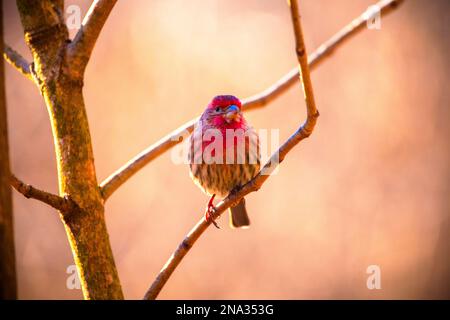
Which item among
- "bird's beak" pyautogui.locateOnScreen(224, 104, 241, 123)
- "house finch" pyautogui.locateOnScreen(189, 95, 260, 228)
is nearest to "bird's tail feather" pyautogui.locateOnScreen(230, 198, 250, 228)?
"house finch" pyautogui.locateOnScreen(189, 95, 260, 228)

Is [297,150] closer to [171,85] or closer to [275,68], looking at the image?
[275,68]

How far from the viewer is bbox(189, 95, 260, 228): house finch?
12.9ft

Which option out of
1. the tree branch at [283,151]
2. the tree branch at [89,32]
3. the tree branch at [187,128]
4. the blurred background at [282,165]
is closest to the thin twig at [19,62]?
the tree branch at [89,32]

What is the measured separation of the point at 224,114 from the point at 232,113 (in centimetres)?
11

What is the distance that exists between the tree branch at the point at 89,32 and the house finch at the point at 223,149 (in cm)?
149

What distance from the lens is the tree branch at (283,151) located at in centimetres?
209

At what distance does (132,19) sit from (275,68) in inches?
84.6

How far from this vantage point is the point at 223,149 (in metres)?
3.95

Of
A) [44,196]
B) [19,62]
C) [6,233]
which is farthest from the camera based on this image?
[19,62]

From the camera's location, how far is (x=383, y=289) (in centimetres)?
758

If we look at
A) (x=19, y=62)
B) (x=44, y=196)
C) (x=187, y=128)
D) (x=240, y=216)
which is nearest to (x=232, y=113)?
(x=187, y=128)

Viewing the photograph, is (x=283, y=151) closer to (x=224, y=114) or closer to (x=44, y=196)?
(x=44, y=196)

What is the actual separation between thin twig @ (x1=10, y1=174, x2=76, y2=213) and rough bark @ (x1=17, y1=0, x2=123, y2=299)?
1.1 inches
